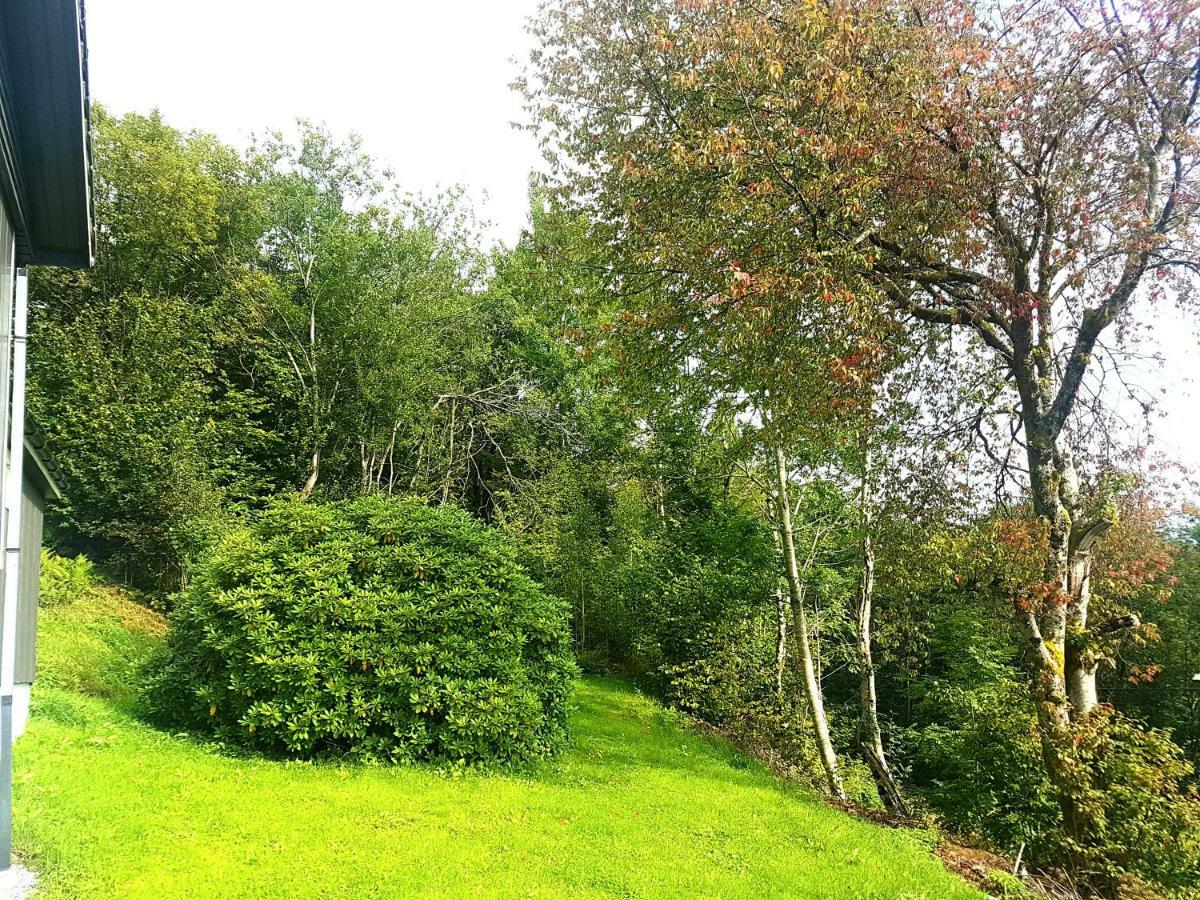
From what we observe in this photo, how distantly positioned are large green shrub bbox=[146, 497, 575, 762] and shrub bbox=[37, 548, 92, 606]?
19.8 ft

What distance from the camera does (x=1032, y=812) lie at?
8.01 meters

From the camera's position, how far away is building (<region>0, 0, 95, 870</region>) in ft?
9.35

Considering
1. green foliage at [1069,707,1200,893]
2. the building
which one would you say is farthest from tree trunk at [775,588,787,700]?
the building

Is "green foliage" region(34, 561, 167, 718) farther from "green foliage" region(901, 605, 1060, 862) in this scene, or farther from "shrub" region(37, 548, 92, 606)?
"green foliage" region(901, 605, 1060, 862)

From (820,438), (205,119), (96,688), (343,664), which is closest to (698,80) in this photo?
(820,438)

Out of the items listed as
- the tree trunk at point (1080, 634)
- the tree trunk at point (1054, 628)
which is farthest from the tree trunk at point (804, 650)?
the tree trunk at point (1080, 634)

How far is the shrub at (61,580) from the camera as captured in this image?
11.9 metres

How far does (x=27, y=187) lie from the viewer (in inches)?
149

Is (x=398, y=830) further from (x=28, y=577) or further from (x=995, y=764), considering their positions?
(x=995, y=764)

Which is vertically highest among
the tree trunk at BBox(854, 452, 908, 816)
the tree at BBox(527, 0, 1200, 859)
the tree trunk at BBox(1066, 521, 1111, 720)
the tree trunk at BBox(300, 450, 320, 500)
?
the tree at BBox(527, 0, 1200, 859)

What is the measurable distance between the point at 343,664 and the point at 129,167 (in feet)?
54.6

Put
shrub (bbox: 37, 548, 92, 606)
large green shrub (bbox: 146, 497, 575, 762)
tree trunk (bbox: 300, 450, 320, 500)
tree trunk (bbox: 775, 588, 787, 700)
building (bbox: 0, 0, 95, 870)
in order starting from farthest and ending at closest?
1. tree trunk (bbox: 300, 450, 320, 500)
2. tree trunk (bbox: 775, 588, 787, 700)
3. shrub (bbox: 37, 548, 92, 606)
4. large green shrub (bbox: 146, 497, 575, 762)
5. building (bbox: 0, 0, 95, 870)

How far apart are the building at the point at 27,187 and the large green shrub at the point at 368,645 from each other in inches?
125

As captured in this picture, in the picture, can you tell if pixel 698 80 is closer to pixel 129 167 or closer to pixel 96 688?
pixel 96 688
